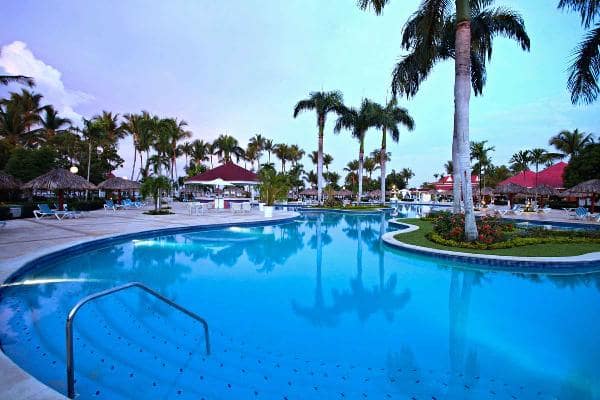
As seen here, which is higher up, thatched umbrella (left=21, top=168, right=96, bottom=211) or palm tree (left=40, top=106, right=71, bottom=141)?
palm tree (left=40, top=106, right=71, bottom=141)

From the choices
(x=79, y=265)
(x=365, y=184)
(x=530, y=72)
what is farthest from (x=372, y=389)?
(x=365, y=184)

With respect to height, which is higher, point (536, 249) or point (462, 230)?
point (462, 230)

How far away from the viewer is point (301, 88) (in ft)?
106

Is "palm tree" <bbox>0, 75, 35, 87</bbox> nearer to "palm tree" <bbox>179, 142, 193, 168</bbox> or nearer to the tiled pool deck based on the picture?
the tiled pool deck

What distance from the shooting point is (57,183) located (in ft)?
54.6

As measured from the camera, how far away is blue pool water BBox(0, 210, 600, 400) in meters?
3.37

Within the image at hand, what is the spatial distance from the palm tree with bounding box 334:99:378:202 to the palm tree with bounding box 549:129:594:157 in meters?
26.4

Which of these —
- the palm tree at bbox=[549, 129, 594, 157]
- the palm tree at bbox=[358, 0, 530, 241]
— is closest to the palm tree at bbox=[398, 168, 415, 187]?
the palm tree at bbox=[549, 129, 594, 157]

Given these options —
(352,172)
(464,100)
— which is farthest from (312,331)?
(352,172)

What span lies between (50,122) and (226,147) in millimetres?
23145

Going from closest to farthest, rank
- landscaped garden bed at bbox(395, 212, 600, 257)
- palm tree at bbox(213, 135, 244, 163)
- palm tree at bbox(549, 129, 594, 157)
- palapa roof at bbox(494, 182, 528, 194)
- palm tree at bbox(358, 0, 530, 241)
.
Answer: landscaped garden bed at bbox(395, 212, 600, 257) → palm tree at bbox(358, 0, 530, 241) → palapa roof at bbox(494, 182, 528, 194) → palm tree at bbox(549, 129, 594, 157) → palm tree at bbox(213, 135, 244, 163)

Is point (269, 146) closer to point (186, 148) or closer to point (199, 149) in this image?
point (199, 149)

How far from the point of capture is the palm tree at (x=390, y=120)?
90.1 ft

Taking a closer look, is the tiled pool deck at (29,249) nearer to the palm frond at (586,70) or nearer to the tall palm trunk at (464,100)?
the tall palm trunk at (464,100)
